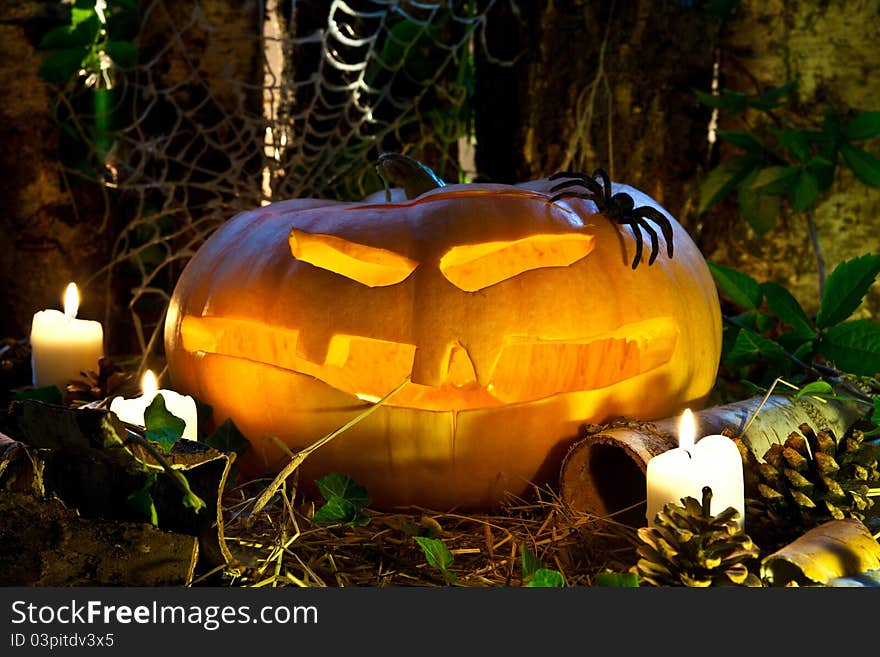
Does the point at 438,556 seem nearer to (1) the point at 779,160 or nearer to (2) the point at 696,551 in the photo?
(2) the point at 696,551

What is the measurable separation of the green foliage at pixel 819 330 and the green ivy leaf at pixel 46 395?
885mm

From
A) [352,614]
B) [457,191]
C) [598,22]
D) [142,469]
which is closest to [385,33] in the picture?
[598,22]

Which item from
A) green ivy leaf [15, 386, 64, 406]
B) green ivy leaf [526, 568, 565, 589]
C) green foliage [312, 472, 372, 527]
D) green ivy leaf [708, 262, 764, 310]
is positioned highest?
green ivy leaf [708, 262, 764, 310]

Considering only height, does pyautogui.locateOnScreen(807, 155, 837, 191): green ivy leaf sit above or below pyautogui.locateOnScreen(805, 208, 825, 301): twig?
above

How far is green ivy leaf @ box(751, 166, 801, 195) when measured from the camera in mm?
1548

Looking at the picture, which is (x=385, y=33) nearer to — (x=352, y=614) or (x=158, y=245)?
(x=158, y=245)

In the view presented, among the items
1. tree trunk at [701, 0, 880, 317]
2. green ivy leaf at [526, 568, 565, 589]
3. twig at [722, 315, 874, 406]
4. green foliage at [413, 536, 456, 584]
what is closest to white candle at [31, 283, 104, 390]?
green foliage at [413, 536, 456, 584]

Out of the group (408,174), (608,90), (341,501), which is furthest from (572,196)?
(608,90)

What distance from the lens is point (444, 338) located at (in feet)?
3.16

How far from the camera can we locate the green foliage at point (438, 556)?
85 cm

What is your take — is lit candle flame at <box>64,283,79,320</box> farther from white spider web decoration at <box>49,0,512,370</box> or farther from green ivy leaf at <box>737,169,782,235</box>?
green ivy leaf at <box>737,169,782,235</box>

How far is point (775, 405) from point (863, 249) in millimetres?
689

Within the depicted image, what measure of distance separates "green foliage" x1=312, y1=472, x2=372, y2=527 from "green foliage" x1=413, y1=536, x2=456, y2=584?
90 mm

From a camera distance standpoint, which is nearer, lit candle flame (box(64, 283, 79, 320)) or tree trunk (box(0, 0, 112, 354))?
lit candle flame (box(64, 283, 79, 320))
